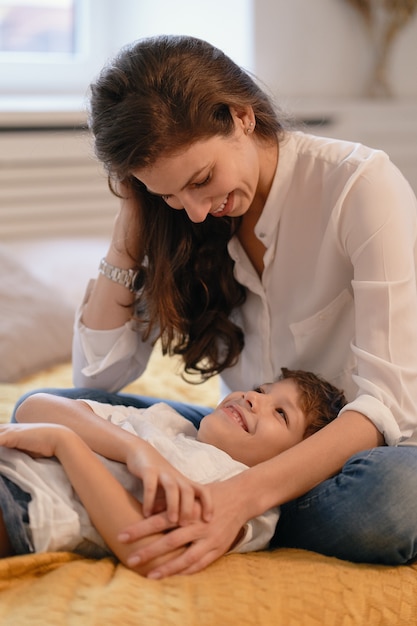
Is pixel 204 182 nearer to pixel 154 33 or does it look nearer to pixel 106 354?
pixel 106 354

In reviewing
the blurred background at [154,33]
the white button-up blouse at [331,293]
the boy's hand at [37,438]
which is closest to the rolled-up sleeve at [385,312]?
the white button-up blouse at [331,293]

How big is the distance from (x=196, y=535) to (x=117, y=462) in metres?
0.18

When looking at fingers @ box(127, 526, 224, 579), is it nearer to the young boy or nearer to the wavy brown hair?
the young boy

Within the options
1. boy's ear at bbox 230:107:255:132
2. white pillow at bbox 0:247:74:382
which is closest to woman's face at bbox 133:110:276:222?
boy's ear at bbox 230:107:255:132

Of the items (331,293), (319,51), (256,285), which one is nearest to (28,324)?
(256,285)

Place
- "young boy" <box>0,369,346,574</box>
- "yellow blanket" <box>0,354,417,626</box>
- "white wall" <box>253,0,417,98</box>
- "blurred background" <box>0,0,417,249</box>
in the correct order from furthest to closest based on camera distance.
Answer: "white wall" <box>253,0,417,98</box>
"blurred background" <box>0,0,417,249</box>
"young boy" <box>0,369,346,574</box>
"yellow blanket" <box>0,354,417,626</box>

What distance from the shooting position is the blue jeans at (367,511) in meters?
1.25

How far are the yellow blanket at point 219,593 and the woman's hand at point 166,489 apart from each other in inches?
3.3

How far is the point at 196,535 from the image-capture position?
1188 mm

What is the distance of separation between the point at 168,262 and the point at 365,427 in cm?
51

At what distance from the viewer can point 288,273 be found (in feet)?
5.40

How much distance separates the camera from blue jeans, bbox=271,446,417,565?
4.11 feet

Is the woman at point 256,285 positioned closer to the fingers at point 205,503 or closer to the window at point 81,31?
the fingers at point 205,503

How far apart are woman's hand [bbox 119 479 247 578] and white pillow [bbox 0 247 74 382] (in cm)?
111
